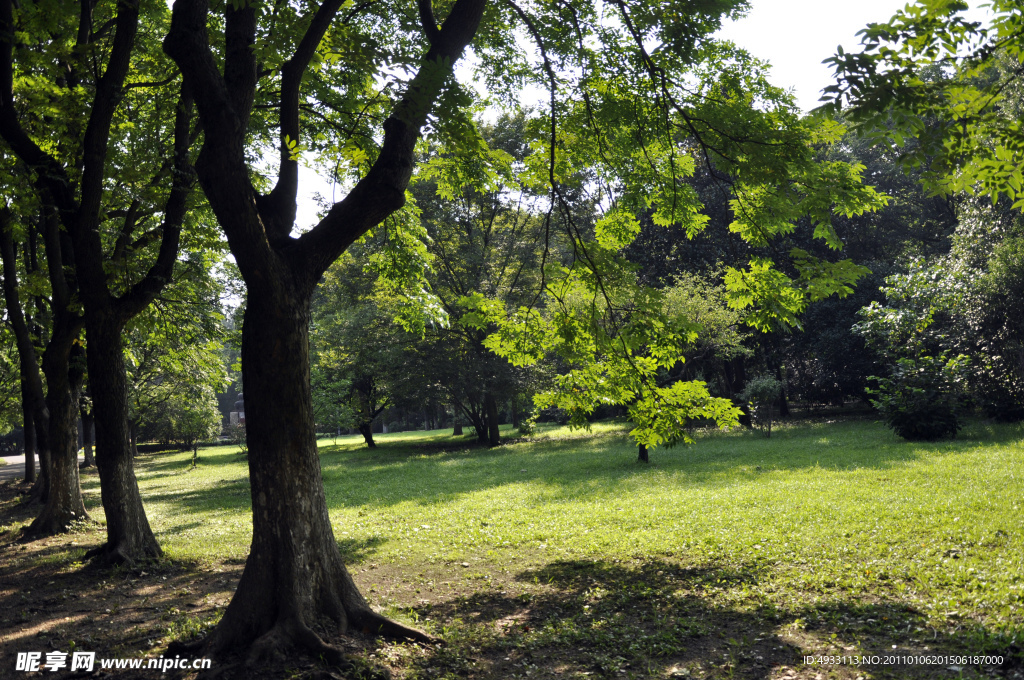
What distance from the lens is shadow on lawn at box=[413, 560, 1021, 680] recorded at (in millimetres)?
5102

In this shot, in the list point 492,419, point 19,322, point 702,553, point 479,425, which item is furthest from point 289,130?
point 479,425

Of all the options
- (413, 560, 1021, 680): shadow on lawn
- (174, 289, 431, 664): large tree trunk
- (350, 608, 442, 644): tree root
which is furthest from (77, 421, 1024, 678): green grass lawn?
(174, 289, 431, 664): large tree trunk

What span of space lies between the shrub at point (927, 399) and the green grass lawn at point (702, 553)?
0.60m

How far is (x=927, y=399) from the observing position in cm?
1792

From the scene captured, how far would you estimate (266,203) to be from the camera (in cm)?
609

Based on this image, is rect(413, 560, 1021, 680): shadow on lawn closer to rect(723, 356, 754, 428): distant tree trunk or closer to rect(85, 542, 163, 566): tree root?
rect(85, 542, 163, 566): tree root

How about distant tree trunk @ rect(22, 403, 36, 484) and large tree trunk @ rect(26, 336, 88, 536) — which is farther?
distant tree trunk @ rect(22, 403, 36, 484)

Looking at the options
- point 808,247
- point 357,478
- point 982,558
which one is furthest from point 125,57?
point 808,247

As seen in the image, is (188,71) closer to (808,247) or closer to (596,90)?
(596,90)

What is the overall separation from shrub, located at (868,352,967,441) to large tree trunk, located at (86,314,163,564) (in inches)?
738

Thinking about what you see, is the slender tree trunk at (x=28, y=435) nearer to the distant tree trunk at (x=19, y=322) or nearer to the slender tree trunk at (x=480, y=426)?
the distant tree trunk at (x=19, y=322)

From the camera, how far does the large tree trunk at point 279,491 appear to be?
5445 millimetres

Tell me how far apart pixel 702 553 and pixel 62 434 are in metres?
11.5

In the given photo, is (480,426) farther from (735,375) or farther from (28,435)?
(28,435)
